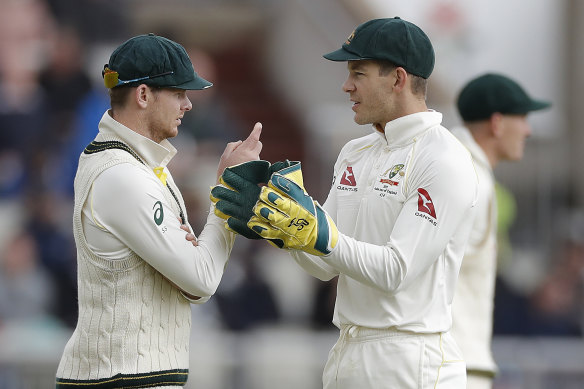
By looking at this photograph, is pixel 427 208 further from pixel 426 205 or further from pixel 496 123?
pixel 496 123

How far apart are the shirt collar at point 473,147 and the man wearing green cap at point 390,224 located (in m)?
1.42

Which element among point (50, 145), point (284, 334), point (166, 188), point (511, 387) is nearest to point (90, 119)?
point (50, 145)

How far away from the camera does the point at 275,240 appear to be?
393 cm

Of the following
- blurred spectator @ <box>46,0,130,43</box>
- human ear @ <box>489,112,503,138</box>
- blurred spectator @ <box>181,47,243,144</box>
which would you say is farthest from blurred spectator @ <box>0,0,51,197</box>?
human ear @ <box>489,112,503,138</box>

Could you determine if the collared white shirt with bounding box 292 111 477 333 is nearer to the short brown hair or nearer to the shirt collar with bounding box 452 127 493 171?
the short brown hair

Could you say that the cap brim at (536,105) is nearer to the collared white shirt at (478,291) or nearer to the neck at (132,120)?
the collared white shirt at (478,291)

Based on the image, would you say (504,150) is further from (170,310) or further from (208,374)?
(208,374)

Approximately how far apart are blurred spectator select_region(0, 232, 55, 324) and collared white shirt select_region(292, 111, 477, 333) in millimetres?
4627

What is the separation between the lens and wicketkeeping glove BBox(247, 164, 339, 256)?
384 cm

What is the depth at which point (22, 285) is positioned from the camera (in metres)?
8.64

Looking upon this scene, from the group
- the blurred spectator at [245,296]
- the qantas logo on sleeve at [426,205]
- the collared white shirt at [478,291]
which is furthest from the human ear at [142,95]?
the blurred spectator at [245,296]

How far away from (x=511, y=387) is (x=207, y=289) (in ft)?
14.1

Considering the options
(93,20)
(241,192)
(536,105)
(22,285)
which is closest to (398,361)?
(241,192)

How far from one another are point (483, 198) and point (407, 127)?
1403mm
